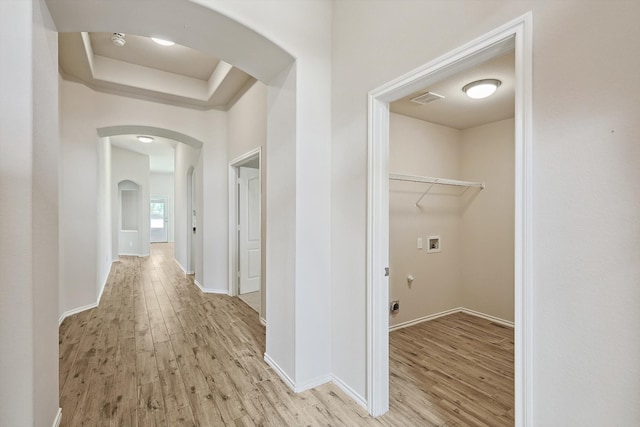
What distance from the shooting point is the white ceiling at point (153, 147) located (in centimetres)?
700

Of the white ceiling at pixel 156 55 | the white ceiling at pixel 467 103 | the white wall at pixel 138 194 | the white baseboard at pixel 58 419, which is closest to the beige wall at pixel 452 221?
the white ceiling at pixel 467 103

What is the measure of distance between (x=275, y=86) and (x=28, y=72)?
62.2 inches

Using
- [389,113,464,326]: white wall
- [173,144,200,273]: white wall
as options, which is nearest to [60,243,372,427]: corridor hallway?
[389,113,464,326]: white wall

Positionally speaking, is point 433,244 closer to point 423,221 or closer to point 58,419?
point 423,221

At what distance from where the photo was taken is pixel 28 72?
136cm

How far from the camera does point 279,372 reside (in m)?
2.41

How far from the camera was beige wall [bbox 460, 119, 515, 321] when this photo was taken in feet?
11.9

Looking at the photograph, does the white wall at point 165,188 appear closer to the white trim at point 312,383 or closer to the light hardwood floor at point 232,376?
the light hardwood floor at point 232,376

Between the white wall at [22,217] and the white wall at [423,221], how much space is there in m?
3.00

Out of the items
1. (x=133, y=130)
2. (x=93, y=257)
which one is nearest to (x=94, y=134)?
(x=133, y=130)

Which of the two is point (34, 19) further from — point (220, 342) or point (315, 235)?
point (220, 342)

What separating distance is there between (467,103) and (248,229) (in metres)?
3.52

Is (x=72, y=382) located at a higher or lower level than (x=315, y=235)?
lower

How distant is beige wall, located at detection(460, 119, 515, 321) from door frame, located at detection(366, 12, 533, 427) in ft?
8.24
